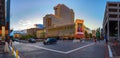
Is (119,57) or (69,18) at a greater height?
(69,18)

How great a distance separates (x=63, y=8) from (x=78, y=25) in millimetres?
15576

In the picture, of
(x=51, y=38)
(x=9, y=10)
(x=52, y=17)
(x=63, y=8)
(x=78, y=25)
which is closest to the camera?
(x=63, y=8)

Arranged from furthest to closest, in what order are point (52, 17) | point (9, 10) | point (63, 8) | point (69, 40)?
point (69, 40) → point (9, 10) → point (52, 17) → point (63, 8)

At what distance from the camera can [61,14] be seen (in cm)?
2272

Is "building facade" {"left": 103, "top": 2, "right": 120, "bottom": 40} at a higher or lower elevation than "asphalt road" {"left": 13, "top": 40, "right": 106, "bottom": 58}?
higher

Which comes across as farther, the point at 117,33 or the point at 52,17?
the point at 117,33

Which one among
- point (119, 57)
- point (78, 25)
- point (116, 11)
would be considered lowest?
point (119, 57)

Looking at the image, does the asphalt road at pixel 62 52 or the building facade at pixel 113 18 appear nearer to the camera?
the asphalt road at pixel 62 52

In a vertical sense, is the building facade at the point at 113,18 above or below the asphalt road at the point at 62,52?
above

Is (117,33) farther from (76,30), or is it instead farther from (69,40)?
(76,30)

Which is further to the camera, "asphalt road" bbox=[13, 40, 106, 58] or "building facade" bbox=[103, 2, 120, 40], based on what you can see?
"building facade" bbox=[103, 2, 120, 40]

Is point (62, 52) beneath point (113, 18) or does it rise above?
beneath

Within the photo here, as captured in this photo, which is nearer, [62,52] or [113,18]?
[62,52]

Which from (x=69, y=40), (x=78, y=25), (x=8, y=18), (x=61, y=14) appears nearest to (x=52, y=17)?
(x=61, y=14)
